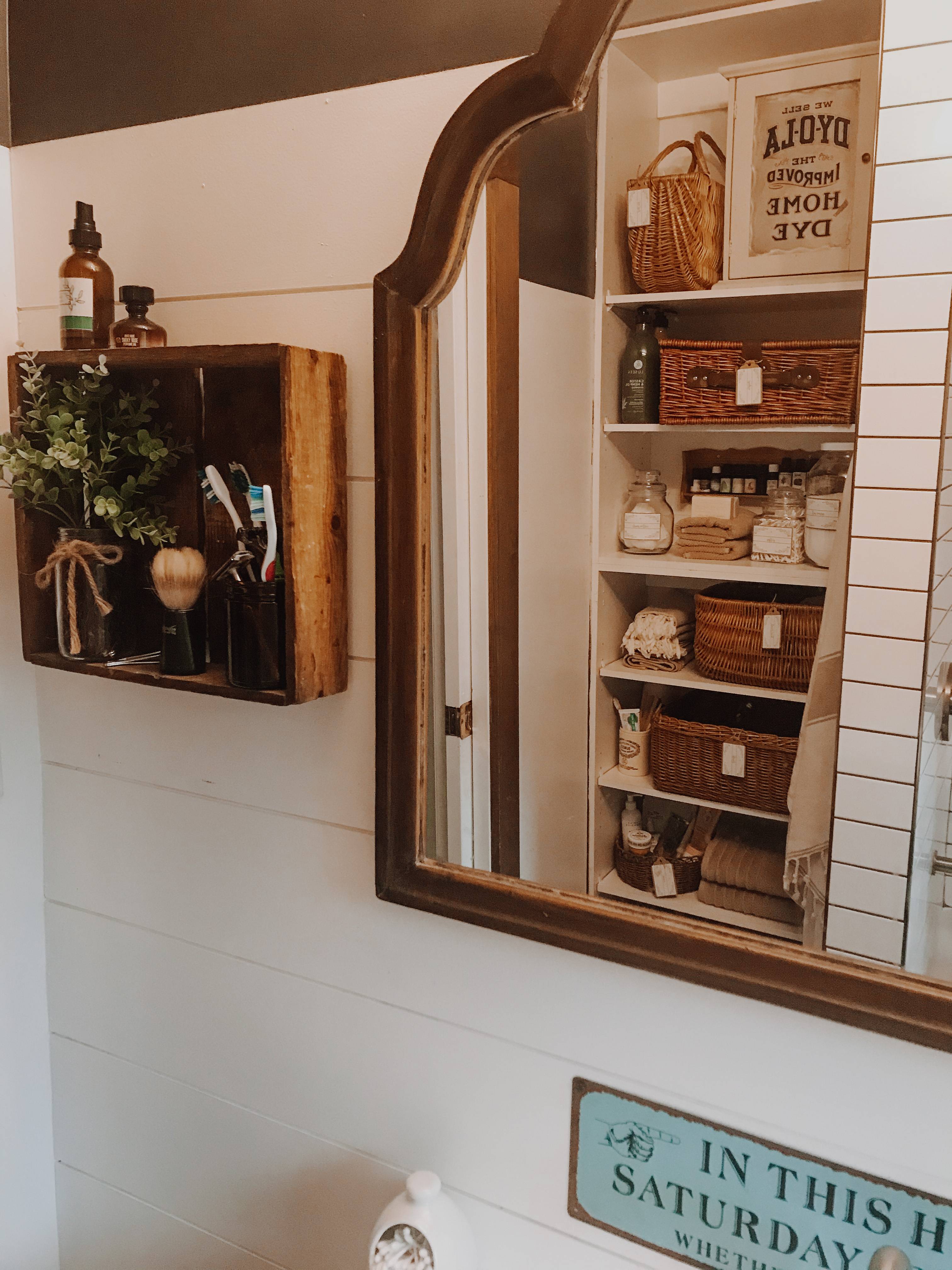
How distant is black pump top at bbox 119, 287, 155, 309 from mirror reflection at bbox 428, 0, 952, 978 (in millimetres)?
330

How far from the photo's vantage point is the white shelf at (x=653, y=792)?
2.48 feet

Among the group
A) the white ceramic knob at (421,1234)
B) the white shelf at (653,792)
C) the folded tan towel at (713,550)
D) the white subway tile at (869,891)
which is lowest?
the white ceramic knob at (421,1234)

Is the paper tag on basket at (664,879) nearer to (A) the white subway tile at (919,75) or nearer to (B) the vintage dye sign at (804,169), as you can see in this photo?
(B) the vintage dye sign at (804,169)

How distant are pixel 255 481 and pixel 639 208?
18.6 inches

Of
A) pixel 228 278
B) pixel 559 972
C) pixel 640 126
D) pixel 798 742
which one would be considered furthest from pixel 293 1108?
pixel 640 126

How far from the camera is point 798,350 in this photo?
2.29 feet

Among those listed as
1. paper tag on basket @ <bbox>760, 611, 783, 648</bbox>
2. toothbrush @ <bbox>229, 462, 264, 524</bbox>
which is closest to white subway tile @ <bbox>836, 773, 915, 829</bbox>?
paper tag on basket @ <bbox>760, 611, 783, 648</bbox>

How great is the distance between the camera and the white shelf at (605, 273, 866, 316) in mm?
680

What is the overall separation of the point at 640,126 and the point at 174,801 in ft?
2.76

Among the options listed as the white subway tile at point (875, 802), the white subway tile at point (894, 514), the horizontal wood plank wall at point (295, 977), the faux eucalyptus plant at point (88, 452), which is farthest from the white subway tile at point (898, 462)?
the faux eucalyptus plant at point (88, 452)

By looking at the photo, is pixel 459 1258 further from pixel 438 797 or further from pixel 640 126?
pixel 640 126

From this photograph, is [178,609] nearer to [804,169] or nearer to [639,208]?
[639,208]

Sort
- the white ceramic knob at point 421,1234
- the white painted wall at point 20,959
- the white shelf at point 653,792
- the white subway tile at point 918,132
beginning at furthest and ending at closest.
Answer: the white painted wall at point 20,959 < the white ceramic knob at point 421,1234 < the white shelf at point 653,792 < the white subway tile at point 918,132

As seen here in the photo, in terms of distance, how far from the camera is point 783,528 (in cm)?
72
